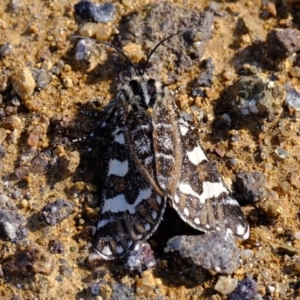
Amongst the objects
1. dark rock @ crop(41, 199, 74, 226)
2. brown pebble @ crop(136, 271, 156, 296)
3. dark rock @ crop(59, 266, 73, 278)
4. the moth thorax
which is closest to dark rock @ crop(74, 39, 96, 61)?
the moth thorax

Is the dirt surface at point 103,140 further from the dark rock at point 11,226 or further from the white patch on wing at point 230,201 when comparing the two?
the white patch on wing at point 230,201

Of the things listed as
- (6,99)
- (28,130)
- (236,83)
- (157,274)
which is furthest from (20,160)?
(236,83)

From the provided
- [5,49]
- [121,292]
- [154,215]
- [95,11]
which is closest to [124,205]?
[154,215]

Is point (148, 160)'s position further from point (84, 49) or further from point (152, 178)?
point (84, 49)

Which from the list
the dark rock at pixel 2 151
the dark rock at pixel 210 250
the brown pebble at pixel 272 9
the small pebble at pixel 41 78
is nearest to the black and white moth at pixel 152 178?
the dark rock at pixel 210 250

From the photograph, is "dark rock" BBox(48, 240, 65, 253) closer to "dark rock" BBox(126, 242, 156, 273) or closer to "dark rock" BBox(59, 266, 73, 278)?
"dark rock" BBox(59, 266, 73, 278)

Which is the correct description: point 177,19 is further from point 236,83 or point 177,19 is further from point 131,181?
point 131,181
